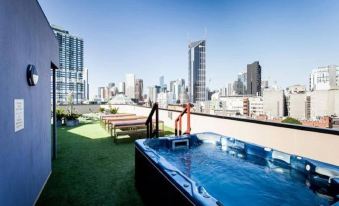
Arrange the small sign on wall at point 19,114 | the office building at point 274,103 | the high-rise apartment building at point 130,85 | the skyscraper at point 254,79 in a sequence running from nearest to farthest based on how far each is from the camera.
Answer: the small sign on wall at point 19,114, the high-rise apartment building at point 130,85, the office building at point 274,103, the skyscraper at point 254,79

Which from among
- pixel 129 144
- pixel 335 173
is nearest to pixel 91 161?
pixel 129 144

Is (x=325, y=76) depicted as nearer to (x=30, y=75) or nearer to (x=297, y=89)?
(x=297, y=89)

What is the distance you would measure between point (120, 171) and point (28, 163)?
5.22ft

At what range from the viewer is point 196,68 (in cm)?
8806

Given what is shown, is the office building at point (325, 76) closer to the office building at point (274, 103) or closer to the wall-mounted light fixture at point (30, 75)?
the office building at point (274, 103)

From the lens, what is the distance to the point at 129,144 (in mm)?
5379

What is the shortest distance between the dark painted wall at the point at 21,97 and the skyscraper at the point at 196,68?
84744mm

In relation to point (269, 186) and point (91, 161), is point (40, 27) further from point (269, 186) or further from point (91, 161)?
point (269, 186)

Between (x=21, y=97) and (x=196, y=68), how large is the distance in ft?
292

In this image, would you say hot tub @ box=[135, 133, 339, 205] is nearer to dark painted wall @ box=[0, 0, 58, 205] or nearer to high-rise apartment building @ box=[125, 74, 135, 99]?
dark painted wall @ box=[0, 0, 58, 205]

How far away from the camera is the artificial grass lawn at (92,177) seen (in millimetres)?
2438

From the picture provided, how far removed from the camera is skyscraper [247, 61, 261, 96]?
114 m

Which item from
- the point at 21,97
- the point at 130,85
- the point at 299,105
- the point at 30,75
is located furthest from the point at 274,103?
the point at 21,97

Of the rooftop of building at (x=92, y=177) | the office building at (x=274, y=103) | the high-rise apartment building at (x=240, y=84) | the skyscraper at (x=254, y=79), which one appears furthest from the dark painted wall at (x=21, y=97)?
the high-rise apartment building at (x=240, y=84)
